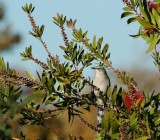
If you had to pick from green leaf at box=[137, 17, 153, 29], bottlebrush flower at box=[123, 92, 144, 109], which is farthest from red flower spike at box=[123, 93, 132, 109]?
green leaf at box=[137, 17, 153, 29]

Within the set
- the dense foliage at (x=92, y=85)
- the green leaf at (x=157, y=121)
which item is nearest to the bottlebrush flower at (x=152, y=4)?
the dense foliage at (x=92, y=85)

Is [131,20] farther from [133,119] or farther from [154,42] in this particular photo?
[133,119]

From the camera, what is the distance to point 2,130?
179 cm

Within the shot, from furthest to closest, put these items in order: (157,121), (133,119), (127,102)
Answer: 1. (127,102)
2. (157,121)
3. (133,119)

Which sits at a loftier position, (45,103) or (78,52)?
(78,52)

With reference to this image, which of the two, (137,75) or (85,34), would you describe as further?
(137,75)

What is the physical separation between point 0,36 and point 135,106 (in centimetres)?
3377

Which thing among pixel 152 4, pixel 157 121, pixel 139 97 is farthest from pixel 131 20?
pixel 157 121

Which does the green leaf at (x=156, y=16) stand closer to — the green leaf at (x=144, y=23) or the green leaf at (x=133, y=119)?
the green leaf at (x=144, y=23)

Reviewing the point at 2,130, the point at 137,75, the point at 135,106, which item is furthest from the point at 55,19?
the point at 137,75

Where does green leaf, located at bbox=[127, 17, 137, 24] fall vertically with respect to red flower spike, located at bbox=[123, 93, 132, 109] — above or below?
above

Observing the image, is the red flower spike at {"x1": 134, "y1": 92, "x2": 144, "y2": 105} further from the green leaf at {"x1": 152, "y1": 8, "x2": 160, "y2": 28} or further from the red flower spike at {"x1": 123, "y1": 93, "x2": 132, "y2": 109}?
the green leaf at {"x1": 152, "y1": 8, "x2": 160, "y2": 28}

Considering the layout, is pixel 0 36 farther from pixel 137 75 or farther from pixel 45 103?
pixel 45 103

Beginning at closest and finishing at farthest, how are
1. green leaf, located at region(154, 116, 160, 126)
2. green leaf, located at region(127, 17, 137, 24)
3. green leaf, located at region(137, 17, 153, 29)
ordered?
green leaf, located at region(154, 116, 160, 126), green leaf, located at region(137, 17, 153, 29), green leaf, located at region(127, 17, 137, 24)
